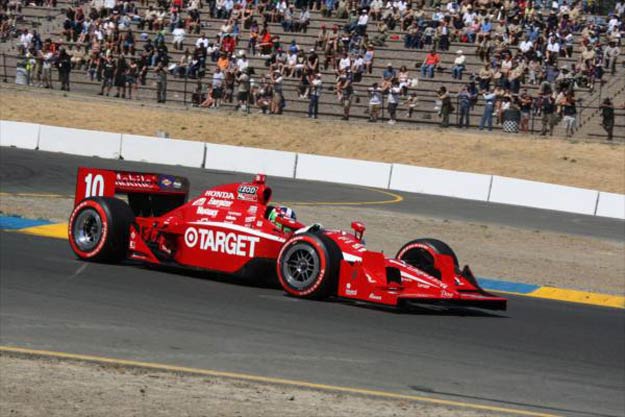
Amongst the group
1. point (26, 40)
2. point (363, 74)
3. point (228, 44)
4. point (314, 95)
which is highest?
point (228, 44)

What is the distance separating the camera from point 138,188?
1380 cm

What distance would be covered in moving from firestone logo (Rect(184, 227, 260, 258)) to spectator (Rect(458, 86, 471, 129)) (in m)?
21.9

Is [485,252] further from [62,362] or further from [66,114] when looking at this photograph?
[66,114]

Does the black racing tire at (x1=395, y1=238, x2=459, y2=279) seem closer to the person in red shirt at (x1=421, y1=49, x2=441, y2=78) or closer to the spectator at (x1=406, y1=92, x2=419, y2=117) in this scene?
the spectator at (x1=406, y1=92, x2=419, y2=117)

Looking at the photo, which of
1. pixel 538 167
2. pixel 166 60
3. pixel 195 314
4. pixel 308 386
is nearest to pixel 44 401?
pixel 308 386

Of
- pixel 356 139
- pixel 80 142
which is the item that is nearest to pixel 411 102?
pixel 356 139

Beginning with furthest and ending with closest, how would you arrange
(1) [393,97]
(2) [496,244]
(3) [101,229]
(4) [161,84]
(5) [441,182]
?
1. (4) [161,84]
2. (1) [393,97]
3. (5) [441,182]
4. (2) [496,244]
5. (3) [101,229]

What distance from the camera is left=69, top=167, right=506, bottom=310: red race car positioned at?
1173cm

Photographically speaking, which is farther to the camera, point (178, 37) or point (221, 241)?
point (178, 37)

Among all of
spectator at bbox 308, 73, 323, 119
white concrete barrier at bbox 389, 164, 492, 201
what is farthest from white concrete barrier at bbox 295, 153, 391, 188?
spectator at bbox 308, 73, 323, 119

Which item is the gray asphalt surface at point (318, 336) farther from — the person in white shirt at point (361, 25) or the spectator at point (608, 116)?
the person in white shirt at point (361, 25)

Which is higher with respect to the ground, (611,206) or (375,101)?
(375,101)

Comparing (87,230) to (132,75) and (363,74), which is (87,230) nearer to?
(363,74)

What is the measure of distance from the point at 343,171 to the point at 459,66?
7.54m
